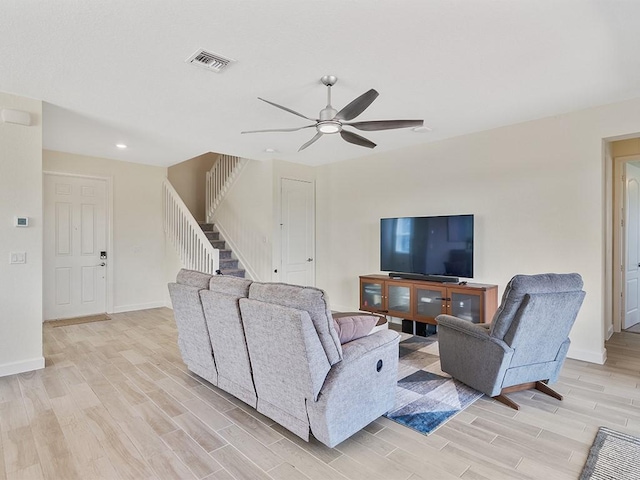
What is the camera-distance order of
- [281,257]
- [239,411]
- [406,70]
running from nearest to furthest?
[239,411]
[406,70]
[281,257]

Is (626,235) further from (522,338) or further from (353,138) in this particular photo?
(353,138)

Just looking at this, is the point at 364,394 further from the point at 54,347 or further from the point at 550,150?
the point at 54,347

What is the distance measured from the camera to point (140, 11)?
2018mm

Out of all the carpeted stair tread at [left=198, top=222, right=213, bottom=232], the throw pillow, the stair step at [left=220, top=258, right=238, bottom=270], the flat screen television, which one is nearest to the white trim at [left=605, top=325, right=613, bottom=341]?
the flat screen television

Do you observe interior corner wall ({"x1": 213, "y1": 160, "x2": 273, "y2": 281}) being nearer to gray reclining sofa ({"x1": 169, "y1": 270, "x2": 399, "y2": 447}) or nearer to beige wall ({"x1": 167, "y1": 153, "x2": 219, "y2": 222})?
beige wall ({"x1": 167, "y1": 153, "x2": 219, "y2": 222})

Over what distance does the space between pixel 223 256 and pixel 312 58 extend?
4401mm

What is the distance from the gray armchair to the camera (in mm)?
2480

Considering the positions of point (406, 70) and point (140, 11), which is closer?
point (140, 11)

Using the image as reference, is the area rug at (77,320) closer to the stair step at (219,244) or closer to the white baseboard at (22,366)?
the white baseboard at (22,366)

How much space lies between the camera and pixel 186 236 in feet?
18.8

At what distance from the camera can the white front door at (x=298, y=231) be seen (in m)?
5.77

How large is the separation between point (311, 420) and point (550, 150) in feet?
12.2

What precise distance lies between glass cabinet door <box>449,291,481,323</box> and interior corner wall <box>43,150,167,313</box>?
508cm

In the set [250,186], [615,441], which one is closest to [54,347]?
[250,186]
